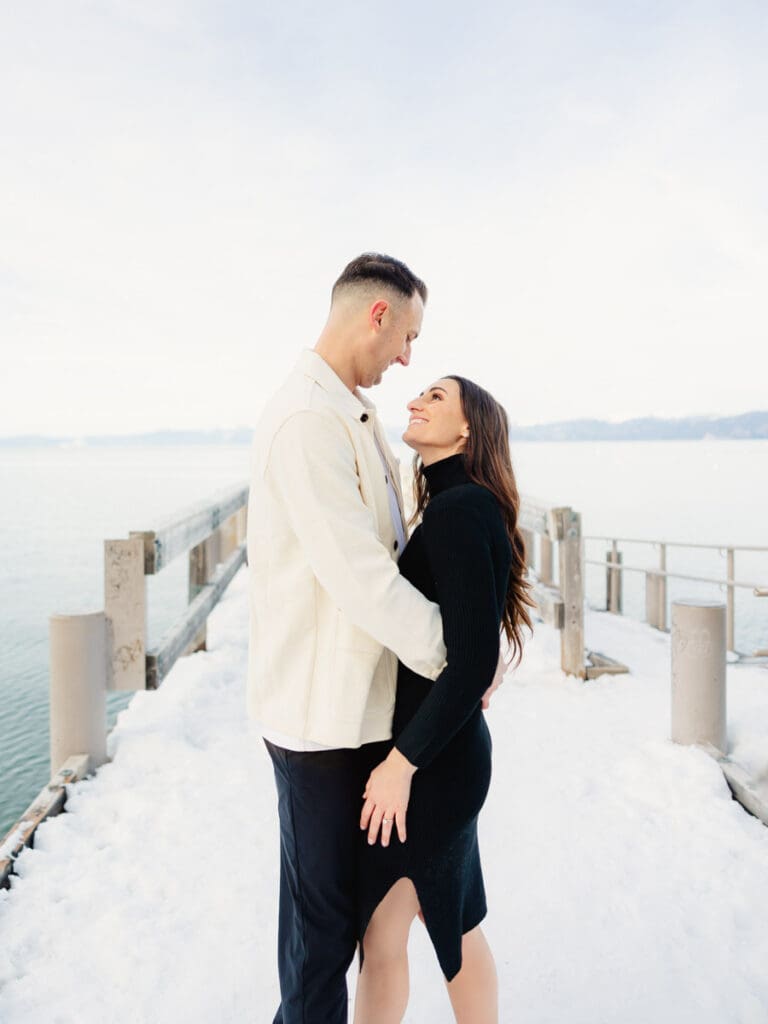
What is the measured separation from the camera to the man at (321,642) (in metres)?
1.46

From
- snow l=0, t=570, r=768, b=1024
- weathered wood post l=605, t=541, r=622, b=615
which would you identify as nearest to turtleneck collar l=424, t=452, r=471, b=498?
snow l=0, t=570, r=768, b=1024

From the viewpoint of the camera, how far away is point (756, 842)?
2.87m

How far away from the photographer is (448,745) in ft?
5.21

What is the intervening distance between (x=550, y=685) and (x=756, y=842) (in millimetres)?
2274

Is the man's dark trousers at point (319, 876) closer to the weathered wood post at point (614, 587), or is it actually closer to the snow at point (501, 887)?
the snow at point (501, 887)

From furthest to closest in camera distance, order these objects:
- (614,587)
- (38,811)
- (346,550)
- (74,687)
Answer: (614,587) < (74,687) < (38,811) < (346,550)

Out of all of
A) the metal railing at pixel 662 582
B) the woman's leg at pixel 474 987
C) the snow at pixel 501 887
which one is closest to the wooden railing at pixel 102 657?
the snow at pixel 501 887

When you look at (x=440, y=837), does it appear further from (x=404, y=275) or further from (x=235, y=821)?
(x=235, y=821)

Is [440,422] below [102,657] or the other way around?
the other way around

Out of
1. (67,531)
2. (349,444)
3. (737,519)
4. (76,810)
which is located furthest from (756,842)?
(737,519)

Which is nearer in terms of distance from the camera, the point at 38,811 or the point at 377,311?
the point at 377,311

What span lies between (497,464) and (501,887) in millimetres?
1794

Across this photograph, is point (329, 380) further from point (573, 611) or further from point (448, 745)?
point (573, 611)

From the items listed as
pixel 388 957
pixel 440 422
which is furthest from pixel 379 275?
pixel 388 957
